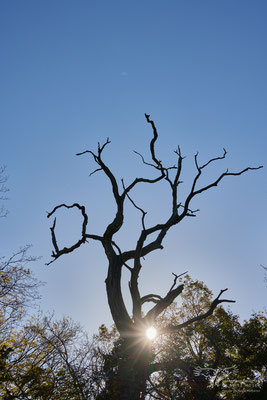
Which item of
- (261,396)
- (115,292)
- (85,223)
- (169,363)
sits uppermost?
(85,223)

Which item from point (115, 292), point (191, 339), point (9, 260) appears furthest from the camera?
point (191, 339)

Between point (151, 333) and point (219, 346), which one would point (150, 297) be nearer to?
point (151, 333)

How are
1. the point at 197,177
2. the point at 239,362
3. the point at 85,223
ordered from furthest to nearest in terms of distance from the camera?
the point at 239,362, the point at 197,177, the point at 85,223

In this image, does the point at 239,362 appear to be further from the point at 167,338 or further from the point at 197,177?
the point at 197,177

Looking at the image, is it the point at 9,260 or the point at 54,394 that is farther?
the point at 54,394

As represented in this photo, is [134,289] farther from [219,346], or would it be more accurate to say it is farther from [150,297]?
[219,346]

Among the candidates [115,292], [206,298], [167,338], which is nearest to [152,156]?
[115,292]

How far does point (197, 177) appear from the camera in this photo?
301 inches

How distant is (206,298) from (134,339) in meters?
17.0

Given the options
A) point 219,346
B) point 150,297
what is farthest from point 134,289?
point 219,346

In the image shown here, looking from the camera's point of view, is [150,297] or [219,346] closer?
[150,297]

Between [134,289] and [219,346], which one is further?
[219,346]

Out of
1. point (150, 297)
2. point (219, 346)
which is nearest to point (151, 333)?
point (150, 297)

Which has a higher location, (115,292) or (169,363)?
(115,292)
